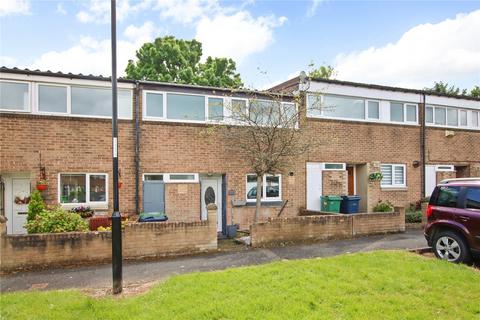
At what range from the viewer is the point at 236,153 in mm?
12195

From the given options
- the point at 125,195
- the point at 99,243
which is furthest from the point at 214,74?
the point at 99,243

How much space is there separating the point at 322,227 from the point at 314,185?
3110mm

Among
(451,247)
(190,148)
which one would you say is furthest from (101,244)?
(451,247)

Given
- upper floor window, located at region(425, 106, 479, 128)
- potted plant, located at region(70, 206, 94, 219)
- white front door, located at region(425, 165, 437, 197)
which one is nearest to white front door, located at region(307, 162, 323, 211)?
white front door, located at region(425, 165, 437, 197)

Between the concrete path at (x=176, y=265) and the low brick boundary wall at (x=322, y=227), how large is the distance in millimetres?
401

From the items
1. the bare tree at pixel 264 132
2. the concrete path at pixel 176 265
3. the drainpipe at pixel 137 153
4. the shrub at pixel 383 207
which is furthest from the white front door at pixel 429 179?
the drainpipe at pixel 137 153

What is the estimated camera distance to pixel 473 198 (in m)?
7.41

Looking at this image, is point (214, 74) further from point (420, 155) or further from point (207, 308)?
point (207, 308)

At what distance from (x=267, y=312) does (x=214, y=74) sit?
26609mm

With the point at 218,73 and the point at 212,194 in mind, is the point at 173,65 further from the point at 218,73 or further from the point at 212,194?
the point at 212,194

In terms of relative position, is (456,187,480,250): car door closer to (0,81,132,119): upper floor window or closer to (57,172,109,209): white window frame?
(0,81,132,119): upper floor window

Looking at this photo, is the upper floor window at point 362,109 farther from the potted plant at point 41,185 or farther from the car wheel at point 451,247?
the potted plant at point 41,185

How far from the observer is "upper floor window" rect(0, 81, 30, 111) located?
9.80 meters

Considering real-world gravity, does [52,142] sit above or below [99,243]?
above
